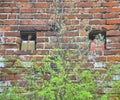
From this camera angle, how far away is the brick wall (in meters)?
3.89

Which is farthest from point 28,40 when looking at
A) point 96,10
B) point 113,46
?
point 113,46

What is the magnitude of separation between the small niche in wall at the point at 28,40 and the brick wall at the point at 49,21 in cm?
5

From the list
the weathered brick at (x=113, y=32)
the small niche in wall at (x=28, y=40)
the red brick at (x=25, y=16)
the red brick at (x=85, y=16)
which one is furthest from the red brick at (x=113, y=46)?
the red brick at (x=25, y=16)

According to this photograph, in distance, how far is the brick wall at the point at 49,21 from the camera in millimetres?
3891

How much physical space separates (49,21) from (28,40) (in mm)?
314

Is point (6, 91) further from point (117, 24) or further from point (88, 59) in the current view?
point (117, 24)

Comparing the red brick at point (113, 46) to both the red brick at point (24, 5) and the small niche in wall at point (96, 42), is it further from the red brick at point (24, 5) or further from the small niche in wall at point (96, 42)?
the red brick at point (24, 5)

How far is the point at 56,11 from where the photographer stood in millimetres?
3760

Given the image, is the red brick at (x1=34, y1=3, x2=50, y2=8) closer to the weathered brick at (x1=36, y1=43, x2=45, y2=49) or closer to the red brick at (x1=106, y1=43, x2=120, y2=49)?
the weathered brick at (x1=36, y1=43, x2=45, y2=49)

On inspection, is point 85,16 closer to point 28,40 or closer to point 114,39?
point 114,39

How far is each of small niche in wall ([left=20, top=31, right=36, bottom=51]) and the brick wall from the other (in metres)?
0.05

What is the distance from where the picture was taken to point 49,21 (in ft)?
13.1

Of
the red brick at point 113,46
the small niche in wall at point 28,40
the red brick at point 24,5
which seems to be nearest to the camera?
the red brick at point 113,46

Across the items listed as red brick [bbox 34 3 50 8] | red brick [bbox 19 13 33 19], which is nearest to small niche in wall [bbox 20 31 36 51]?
red brick [bbox 19 13 33 19]
